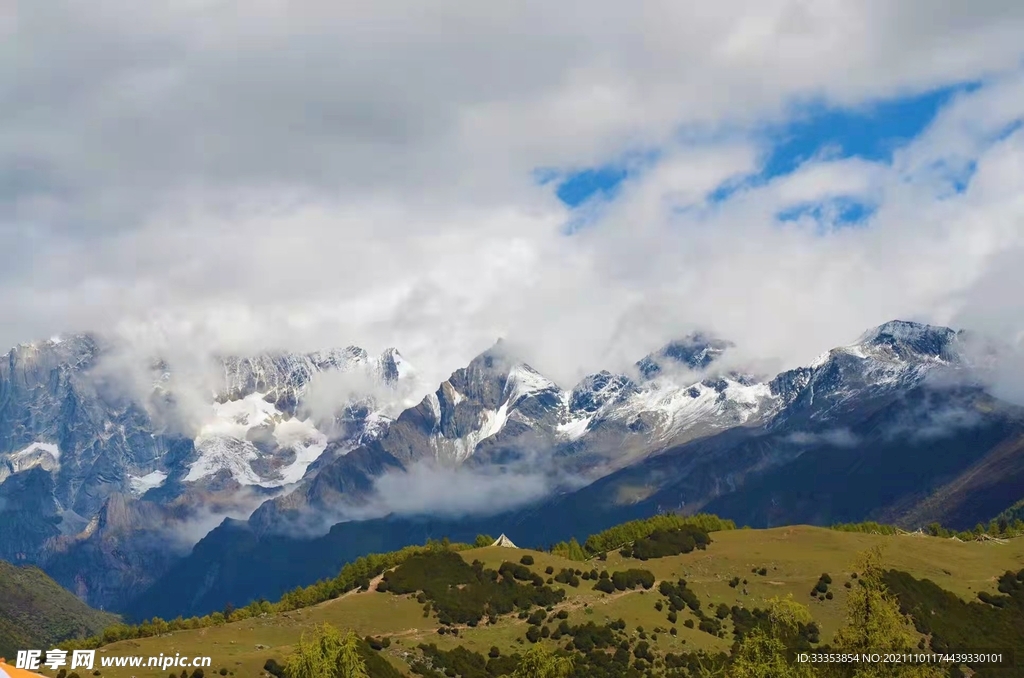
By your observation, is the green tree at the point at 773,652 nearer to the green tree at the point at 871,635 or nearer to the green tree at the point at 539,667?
the green tree at the point at 871,635

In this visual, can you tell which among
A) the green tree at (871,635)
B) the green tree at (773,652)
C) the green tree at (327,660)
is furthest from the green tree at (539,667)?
the green tree at (871,635)

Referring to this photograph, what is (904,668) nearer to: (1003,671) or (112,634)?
(1003,671)

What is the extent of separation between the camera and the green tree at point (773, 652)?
9750 centimetres

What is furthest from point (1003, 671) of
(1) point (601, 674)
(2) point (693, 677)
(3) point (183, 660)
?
(3) point (183, 660)

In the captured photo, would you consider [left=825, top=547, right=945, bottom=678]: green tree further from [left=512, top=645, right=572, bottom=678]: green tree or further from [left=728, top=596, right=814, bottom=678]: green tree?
[left=512, top=645, right=572, bottom=678]: green tree

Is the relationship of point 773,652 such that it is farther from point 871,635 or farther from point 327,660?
point 327,660

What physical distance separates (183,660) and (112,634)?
3457cm

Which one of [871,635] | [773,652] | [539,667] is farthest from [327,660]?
[871,635]

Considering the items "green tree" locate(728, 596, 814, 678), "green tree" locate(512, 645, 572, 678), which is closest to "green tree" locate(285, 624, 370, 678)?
"green tree" locate(512, 645, 572, 678)

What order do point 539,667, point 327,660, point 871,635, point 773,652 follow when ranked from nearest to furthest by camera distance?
point 871,635, point 773,652, point 539,667, point 327,660

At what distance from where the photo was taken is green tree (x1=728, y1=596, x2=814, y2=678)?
97500 mm

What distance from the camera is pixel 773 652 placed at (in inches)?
3991

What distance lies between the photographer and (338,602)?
651ft

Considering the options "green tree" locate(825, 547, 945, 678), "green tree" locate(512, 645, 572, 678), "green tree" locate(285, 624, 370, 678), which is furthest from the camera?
"green tree" locate(285, 624, 370, 678)
